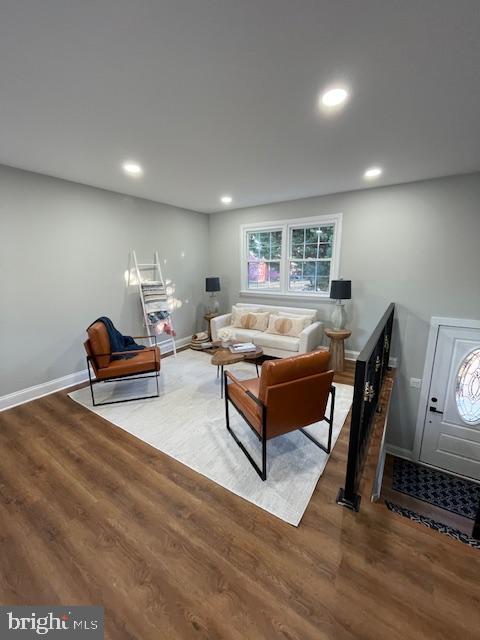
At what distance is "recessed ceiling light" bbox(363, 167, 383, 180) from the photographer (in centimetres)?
315

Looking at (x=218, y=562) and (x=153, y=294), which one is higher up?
(x=153, y=294)

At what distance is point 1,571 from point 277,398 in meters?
1.83

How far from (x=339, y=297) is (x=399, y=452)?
2699 mm

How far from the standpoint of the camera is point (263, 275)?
17.3ft

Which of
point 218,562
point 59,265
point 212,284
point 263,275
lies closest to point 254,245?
point 263,275

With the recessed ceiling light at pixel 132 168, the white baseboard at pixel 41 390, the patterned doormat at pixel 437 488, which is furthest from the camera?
the patterned doormat at pixel 437 488

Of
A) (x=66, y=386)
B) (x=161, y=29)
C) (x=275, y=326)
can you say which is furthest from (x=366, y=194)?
(x=66, y=386)

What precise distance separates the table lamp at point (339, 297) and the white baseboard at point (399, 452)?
211 centimetres

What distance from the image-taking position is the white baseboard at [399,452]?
408cm

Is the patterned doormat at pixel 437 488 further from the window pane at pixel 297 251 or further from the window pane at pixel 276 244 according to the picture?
the window pane at pixel 276 244

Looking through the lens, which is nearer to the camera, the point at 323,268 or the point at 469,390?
the point at 469,390

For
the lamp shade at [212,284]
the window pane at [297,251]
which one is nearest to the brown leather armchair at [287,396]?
the window pane at [297,251]

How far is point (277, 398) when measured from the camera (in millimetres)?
1865

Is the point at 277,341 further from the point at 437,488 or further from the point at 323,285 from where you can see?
the point at 437,488
